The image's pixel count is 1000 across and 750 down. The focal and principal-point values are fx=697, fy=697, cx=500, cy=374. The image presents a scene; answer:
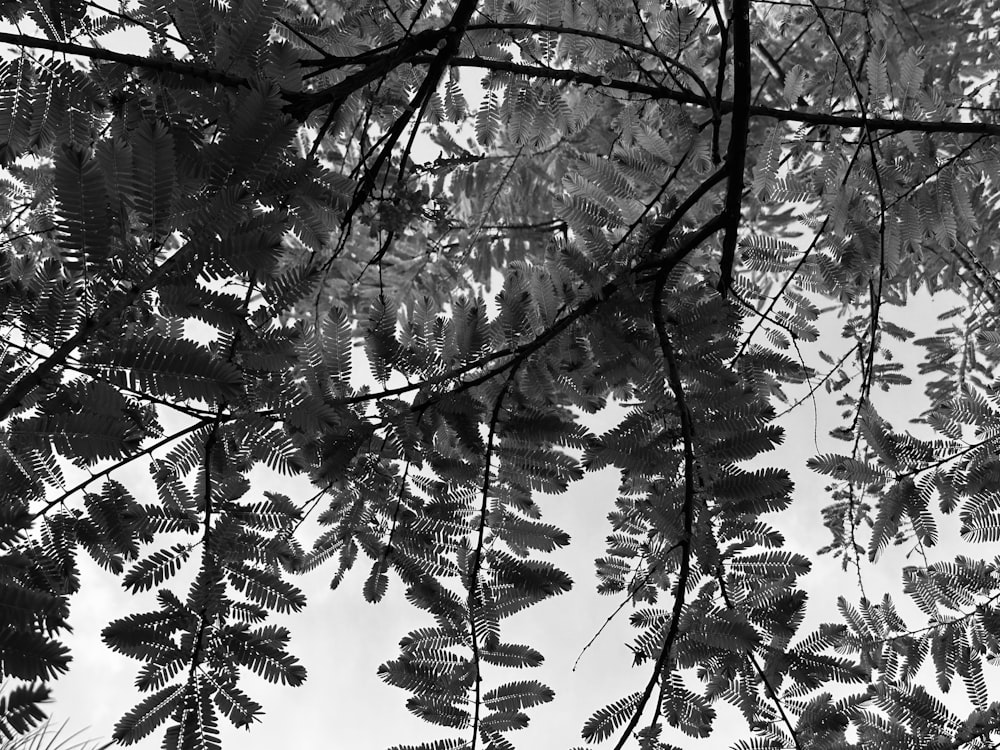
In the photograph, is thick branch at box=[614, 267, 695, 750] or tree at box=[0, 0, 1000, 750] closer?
tree at box=[0, 0, 1000, 750]

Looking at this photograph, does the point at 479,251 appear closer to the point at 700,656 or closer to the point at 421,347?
the point at 421,347

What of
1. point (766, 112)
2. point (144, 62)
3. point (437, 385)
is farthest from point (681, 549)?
point (144, 62)

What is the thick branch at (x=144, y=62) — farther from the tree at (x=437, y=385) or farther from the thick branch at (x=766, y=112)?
the thick branch at (x=766, y=112)

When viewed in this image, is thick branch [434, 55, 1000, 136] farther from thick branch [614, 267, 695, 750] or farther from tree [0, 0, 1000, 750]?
thick branch [614, 267, 695, 750]

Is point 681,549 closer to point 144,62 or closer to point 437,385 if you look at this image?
point 437,385

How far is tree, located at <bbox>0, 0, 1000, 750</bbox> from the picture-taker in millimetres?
1085

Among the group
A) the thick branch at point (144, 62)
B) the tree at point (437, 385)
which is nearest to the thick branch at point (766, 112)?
the tree at point (437, 385)

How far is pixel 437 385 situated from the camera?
1932 mm

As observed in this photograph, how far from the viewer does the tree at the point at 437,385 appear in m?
1.08

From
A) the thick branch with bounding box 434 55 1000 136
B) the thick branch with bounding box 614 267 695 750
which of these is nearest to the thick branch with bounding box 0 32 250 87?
the thick branch with bounding box 434 55 1000 136

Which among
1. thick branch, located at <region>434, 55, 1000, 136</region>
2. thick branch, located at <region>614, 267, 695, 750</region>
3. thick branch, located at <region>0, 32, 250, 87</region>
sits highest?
thick branch, located at <region>434, 55, 1000, 136</region>

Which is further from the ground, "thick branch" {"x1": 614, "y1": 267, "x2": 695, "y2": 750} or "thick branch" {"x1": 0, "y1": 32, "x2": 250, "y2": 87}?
"thick branch" {"x1": 0, "y1": 32, "x2": 250, "y2": 87}

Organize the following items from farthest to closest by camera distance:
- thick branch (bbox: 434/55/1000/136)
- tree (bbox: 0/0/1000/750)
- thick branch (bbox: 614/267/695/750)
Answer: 1. thick branch (bbox: 434/55/1000/136)
2. thick branch (bbox: 614/267/695/750)
3. tree (bbox: 0/0/1000/750)

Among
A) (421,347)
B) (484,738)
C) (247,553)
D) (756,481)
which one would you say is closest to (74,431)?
(247,553)
